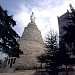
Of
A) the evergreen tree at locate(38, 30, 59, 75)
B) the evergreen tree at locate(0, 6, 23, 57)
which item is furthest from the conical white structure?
the evergreen tree at locate(0, 6, 23, 57)

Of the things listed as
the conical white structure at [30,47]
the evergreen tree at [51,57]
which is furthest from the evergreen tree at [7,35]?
the conical white structure at [30,47]

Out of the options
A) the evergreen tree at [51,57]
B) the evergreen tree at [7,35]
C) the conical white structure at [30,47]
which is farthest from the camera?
the conical white structure at [30,47]

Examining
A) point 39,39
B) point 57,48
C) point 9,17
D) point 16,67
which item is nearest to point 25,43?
point 39,39

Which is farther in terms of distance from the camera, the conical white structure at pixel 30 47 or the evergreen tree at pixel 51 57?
the conical white structure at pixel 30 47

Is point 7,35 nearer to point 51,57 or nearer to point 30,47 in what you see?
point 51,57

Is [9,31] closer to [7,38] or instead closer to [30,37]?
[7,38]

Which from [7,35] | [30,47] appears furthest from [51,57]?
[30,47]

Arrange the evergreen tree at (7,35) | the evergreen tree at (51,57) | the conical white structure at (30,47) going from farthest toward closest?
the conical white structure at (30,47)
the evergreen tree at (51,57)
the evergreen tree at (7,35)

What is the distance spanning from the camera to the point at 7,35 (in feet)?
45.1

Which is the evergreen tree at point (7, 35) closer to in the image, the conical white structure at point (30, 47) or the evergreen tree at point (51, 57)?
the evergreen tree at point (51, 57)

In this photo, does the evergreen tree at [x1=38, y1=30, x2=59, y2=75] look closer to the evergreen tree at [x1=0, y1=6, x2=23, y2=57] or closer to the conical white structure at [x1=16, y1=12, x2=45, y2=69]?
the evergreen tree at [x1=0, y1=6, x2=23, y2=57]

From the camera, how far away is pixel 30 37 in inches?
1640

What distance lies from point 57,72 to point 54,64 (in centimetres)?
89

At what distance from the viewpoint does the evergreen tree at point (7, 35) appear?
13586 millimetres
